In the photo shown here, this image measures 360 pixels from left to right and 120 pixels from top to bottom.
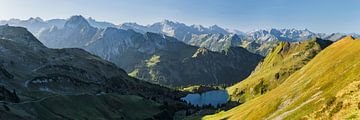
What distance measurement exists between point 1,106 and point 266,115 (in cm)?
8101

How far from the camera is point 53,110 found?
554 feet

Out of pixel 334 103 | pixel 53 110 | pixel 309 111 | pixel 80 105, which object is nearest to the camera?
pixel 334 103

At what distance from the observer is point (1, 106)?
130625 mm

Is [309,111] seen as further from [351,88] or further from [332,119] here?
[332,119]

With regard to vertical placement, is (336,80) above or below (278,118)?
above

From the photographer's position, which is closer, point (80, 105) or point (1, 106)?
point (1, 106)

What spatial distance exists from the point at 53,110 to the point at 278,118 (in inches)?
4395

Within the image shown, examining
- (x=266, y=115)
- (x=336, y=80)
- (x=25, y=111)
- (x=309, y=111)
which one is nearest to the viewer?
(x=309, y=111)

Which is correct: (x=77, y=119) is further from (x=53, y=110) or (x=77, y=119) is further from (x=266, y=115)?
(x=266, y=115)

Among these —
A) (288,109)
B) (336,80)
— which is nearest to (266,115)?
(288,109)

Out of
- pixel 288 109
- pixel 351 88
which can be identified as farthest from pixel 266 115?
pixel 351 88

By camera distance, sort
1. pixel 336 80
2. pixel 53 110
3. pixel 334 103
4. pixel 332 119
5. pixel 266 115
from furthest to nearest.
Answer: pixel 53 110, pixel 266 115, pixel 336 80, pixel 334 103, pixel 332 119

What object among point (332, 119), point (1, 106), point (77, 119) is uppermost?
point (332, 119)

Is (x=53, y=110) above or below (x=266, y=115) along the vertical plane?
below
